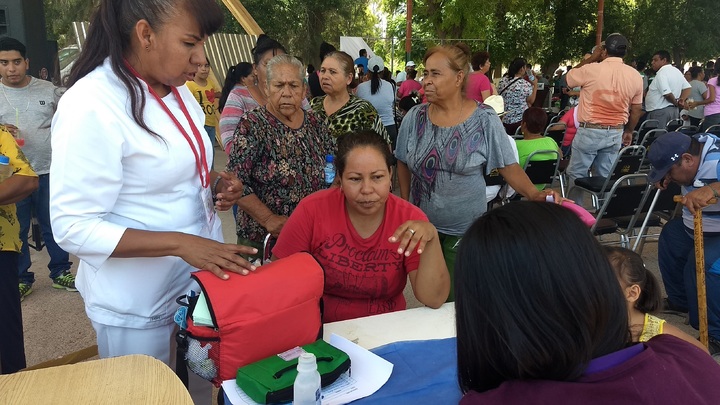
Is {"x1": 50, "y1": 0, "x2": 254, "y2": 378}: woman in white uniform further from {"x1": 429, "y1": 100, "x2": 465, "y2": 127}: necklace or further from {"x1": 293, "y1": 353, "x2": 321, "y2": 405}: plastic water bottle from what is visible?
{"x1": 429, "y1": 100, "x2": 465, "y2": 127}: necklace

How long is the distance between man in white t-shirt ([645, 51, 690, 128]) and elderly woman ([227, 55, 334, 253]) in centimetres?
697

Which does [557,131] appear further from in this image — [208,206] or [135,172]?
[135,172]

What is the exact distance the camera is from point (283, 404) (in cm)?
149

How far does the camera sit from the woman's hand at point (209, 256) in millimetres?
1490

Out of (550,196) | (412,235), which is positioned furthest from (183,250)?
(550,196)

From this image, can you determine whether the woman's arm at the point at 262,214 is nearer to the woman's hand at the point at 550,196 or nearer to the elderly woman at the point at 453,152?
the elderly woman at the point at 453,152

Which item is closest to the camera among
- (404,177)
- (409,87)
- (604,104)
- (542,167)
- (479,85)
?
(404,177)

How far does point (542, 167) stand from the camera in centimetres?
517

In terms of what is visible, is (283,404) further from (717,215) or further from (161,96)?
(717,215)

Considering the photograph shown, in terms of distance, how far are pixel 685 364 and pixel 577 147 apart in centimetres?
490

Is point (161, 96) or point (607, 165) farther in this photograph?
point (607, 165)

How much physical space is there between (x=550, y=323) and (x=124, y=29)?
50.3 inches

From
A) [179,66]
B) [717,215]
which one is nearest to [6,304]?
[179,66]

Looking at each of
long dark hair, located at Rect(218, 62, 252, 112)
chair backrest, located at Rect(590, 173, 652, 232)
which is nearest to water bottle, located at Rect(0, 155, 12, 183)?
long dark hair, located at Rect(218, 62, 252, 112)
